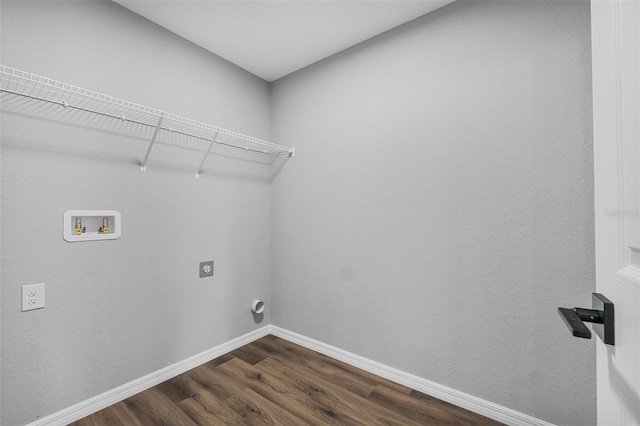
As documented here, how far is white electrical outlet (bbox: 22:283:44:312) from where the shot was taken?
133 centimetres

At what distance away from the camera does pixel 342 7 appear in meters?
1.69

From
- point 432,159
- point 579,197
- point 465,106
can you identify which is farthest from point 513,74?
point 579,197

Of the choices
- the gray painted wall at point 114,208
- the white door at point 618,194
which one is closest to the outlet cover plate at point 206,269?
the gray painted wall at point 114,208

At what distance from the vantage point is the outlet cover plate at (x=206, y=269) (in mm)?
2053

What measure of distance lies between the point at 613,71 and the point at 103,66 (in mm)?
2174

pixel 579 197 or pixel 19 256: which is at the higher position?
pixel 579 197

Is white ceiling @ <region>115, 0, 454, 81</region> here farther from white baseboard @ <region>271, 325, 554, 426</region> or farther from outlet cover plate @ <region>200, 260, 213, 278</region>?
white baseboard @ <region>271, 325, 554, 426</region>

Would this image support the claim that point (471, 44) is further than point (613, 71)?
Yes

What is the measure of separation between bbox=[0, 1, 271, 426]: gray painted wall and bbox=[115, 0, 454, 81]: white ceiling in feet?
0.48

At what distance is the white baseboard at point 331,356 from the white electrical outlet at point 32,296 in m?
0.57

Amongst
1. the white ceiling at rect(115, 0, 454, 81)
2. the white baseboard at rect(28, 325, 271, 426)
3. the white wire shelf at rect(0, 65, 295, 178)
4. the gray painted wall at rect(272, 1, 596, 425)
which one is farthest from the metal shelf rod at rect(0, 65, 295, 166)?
the white baseboard at rect(28, 325, 271, 426)

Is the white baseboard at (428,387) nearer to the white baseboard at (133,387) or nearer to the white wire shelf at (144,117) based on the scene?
the white baseboard at (133,387)

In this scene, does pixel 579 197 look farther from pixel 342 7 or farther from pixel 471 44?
pixel 342 7

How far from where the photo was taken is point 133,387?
5.50 feet
